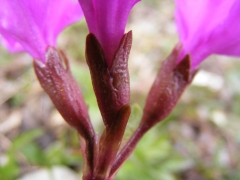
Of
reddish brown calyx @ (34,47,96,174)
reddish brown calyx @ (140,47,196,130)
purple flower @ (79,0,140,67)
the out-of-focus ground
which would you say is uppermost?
purple flower @ (79,0,140,67)

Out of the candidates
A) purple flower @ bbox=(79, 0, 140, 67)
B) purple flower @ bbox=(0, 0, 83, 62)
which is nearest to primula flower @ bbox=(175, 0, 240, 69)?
purple flower @ bbox=(79, 0, 140, 67)

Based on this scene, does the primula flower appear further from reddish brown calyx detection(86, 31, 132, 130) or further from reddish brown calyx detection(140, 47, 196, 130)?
reddish brown calyx detection(86, 31, 132, 130)

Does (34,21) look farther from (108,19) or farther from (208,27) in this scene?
(208,27)

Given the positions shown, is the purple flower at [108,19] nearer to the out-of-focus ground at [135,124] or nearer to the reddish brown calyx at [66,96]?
the reddish brown calyx at [66,96]

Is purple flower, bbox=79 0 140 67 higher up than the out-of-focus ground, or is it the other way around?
purple flower, bbox=79 0 140 67

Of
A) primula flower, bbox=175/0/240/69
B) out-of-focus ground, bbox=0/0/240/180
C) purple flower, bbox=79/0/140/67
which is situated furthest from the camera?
out-of-focus ground, bbox=0/0/240/180

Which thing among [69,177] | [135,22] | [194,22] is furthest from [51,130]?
[135,22]
